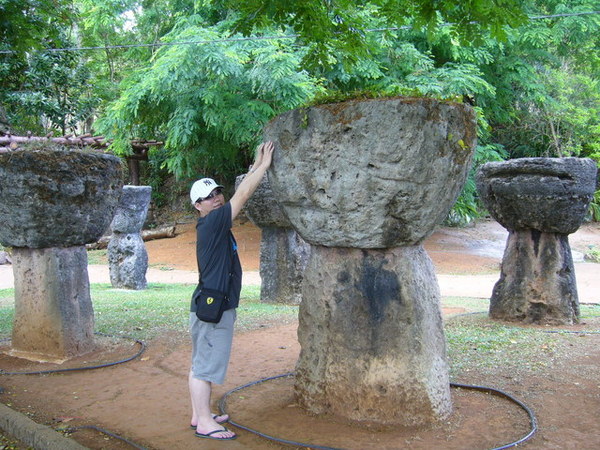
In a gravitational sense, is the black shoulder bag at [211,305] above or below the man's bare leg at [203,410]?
above

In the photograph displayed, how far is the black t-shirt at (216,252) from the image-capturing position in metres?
3.83

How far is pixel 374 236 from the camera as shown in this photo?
378cm

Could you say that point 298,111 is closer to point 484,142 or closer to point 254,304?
point 254,304

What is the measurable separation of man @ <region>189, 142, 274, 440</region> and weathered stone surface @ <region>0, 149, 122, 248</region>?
2.25 meters

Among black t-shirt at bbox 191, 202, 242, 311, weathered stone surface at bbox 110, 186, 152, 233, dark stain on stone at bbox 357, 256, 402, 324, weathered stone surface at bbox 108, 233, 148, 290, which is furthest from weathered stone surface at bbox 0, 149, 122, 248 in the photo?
weathered stone surface at bbox 108, 233, 148, 290

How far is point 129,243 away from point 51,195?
6.84 m

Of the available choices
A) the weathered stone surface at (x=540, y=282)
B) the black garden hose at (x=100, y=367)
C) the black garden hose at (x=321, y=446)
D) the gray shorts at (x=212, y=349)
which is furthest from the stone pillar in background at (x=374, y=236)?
the weathered stone surface at (x=540, y=282)

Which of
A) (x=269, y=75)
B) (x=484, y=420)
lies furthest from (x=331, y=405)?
(x=269, y=75)

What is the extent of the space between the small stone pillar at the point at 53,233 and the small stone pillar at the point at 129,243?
625 centimetres

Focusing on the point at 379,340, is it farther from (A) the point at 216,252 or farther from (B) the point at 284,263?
(B) the point at 284,263

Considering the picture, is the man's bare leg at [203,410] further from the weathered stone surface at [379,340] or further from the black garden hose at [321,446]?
the weathered stone surface at [379,340]

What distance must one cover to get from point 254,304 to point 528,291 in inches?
161

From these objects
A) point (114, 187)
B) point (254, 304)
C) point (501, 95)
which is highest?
point (501, 95)

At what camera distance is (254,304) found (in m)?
9.38
